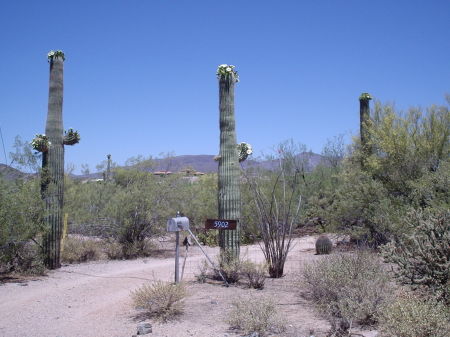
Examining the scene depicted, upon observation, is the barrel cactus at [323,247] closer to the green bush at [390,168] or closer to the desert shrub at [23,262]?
the green bush at [390,168]

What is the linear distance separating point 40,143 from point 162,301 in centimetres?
680

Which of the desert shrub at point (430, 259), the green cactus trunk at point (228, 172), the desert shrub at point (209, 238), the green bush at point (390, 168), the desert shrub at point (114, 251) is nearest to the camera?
the desert shrub at point (430, 259)

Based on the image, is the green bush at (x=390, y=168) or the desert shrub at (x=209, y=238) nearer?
the green bush at (x=390, y=168)

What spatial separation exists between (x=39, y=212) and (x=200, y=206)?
9.28 meters

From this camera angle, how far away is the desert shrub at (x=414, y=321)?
5312 mm

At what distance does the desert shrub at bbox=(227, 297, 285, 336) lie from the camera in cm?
660

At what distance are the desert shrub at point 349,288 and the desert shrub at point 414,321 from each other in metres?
0.72

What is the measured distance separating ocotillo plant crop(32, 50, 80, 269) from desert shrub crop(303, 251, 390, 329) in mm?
6912

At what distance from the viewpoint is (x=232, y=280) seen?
33.8 feet

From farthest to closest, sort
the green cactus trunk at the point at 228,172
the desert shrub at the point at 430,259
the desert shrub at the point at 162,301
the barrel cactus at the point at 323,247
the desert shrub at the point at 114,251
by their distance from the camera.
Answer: the desert shrub at the point at 114,251 < the barrel cactus at the point at 323,247 < the green cactus trunk at the point at 228,172 < the desert shrub at the point at 162,301 < the desert shrub at the point at 430,259

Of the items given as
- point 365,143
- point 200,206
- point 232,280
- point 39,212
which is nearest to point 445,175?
point 232,280

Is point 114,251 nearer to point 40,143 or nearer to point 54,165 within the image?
point 54,165

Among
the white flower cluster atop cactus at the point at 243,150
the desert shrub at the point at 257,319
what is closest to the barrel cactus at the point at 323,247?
the white flower cluster atop cactus at the point at 243,150

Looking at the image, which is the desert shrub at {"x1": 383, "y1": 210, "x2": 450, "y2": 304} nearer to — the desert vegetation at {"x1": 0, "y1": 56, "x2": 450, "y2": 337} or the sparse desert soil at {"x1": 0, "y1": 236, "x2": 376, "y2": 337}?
the desert vegetation at {"x1": 0, "y1": 56, "x2": 450, "y2": 337}
